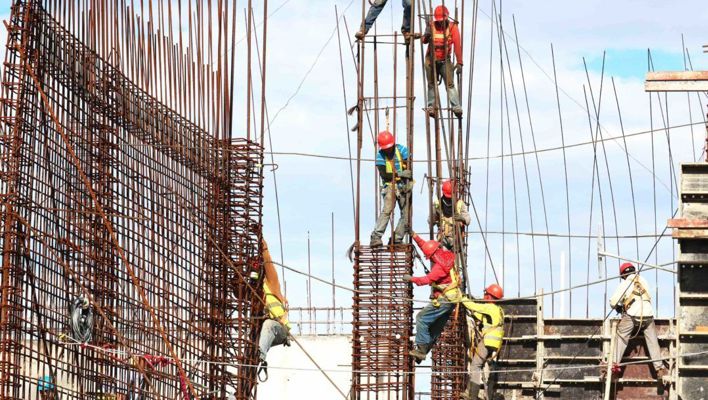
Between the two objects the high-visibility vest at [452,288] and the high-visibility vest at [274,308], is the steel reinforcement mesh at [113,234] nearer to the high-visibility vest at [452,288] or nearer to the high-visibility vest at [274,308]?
the high-visibility vest at [274,308]

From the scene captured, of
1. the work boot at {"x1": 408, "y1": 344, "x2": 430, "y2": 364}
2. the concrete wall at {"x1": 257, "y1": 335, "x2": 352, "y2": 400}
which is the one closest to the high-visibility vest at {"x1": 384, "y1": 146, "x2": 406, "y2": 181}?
the work boot at {"x1": 408, "y1": 344, "x2": 430, "y2": 364}

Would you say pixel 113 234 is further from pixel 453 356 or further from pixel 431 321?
pixel 453 356

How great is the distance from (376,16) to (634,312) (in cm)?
613

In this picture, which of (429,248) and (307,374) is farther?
(307,374)

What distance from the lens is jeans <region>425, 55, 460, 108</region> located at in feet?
80.9

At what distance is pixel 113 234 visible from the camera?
20.9 m

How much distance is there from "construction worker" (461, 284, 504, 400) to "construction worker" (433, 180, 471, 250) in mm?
1023

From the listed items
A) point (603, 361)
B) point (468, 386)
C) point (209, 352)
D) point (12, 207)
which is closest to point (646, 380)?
point (603, 361)

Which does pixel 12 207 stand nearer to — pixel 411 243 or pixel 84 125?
pixel 84 125

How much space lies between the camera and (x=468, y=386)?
2420cm

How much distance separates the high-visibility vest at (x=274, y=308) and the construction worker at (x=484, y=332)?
298cm

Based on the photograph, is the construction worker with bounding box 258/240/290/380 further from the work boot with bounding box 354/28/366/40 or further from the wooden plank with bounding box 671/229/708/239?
the wooden plank with bounding box 671/229/708/239

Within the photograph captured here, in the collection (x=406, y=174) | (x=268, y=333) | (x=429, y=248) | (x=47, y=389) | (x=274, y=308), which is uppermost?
(x=406, y=174)

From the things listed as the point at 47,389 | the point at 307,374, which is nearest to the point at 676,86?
the point at 47,389
